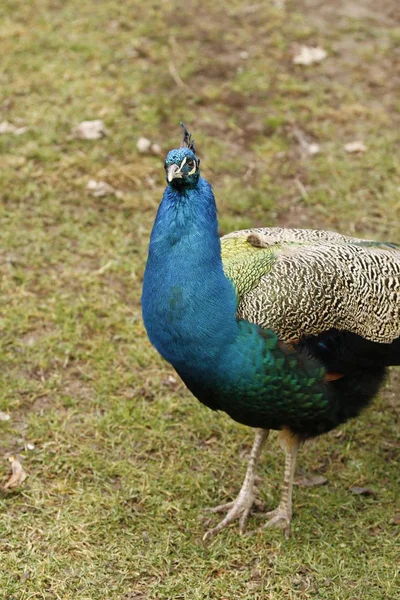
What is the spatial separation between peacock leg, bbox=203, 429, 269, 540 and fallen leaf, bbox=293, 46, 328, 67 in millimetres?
3721

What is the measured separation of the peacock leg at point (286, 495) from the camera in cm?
324

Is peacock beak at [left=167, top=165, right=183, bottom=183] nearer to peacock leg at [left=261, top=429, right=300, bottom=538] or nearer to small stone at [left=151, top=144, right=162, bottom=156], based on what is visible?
peacock leg at [left=261, top=429, right=300, bottom=538]

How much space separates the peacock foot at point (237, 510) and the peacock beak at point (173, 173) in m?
1.36

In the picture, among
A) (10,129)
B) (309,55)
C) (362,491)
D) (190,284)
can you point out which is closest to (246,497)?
(362,491)

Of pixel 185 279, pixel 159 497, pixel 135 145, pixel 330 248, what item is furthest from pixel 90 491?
pixel 135 145

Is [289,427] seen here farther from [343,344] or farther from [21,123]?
[21,123]

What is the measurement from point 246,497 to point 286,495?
17cm

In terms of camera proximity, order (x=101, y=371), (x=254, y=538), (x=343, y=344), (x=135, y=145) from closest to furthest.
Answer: (x=343, y=344) → (x=254, y=538) → (x=101, y=371) → (x=135, y=145)

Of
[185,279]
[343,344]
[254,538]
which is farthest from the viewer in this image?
[254,538]

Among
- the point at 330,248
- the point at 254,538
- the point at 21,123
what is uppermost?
the point at 330,248

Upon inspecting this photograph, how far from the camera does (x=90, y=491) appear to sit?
3371mm

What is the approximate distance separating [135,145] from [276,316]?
8.97ft

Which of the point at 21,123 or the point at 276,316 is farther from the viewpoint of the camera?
the point at 21,123

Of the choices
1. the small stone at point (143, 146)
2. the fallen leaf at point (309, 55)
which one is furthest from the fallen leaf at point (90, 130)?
the fallen leaf at point (309, 55)
